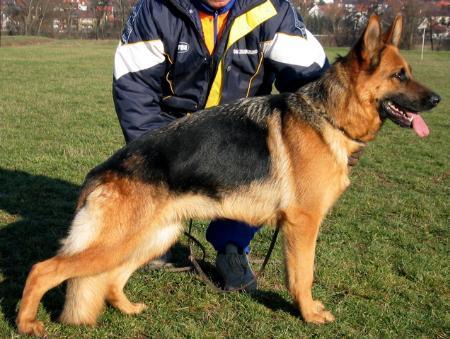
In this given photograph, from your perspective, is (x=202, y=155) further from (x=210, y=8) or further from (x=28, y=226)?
(x=28, y=226)

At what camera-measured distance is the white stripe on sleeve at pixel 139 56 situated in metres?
4.07

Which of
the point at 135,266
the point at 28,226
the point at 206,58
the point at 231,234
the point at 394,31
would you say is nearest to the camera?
the point at 394,31

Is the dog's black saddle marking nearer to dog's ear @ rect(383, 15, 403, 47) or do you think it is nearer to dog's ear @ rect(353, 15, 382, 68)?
dog's ear @ rect(353, 15, 382, 68)

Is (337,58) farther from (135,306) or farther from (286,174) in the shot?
(135,306)

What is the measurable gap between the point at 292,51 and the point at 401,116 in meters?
1.14

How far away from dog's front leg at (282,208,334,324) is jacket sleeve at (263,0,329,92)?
139 centimetres

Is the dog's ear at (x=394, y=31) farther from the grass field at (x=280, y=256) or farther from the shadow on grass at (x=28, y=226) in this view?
the shadow on grass at (x=28, y=226)

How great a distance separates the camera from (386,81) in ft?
11.4

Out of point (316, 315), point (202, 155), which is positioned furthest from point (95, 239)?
point (316, 315)

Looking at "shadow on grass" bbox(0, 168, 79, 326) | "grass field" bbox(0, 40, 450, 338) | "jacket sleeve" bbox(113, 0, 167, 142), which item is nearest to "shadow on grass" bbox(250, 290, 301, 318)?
"grass field" bbox(0, 40, 450, 338)

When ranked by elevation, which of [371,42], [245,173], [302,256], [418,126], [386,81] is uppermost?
[371,42]

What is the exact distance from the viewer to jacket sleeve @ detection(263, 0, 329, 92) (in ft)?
13.6

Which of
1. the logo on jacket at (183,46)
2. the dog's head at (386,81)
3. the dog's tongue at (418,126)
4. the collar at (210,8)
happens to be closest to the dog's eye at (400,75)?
the dog's head at (386,81)

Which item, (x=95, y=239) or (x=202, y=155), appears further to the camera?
(x=202, y=155)
